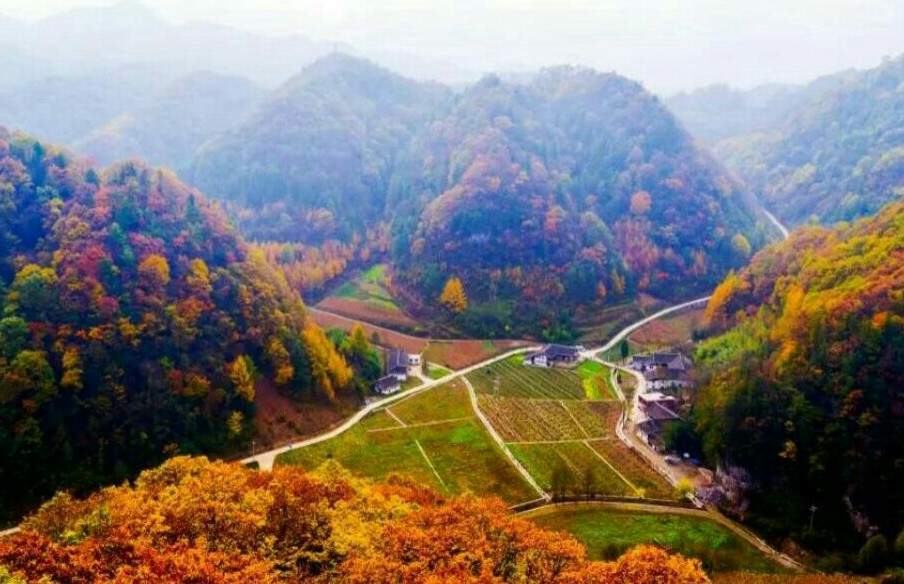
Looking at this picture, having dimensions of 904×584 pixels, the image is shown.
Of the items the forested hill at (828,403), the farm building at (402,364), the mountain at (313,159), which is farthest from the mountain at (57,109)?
the forested hill at (828,403)

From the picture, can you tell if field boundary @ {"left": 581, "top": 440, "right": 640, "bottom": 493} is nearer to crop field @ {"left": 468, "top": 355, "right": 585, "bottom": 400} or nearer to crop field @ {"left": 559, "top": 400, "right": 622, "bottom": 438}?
crop field @ {"left": 559, "top": 400, "right": 622, "bottom": 438}

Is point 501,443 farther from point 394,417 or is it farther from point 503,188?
point 503,188

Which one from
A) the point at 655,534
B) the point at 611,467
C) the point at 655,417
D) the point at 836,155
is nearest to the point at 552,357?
the point at 655,417

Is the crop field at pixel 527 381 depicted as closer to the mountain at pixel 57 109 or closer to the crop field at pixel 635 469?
the crop field at pixel 635 469

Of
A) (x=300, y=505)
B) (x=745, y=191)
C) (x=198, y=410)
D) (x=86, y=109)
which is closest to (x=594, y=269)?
(x=745, y=191)

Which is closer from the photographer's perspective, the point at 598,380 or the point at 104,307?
the point at 104,307

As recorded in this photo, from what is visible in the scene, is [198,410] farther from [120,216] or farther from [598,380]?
[598,380]

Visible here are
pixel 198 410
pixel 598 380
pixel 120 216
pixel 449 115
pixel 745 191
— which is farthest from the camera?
pixel 449 115
